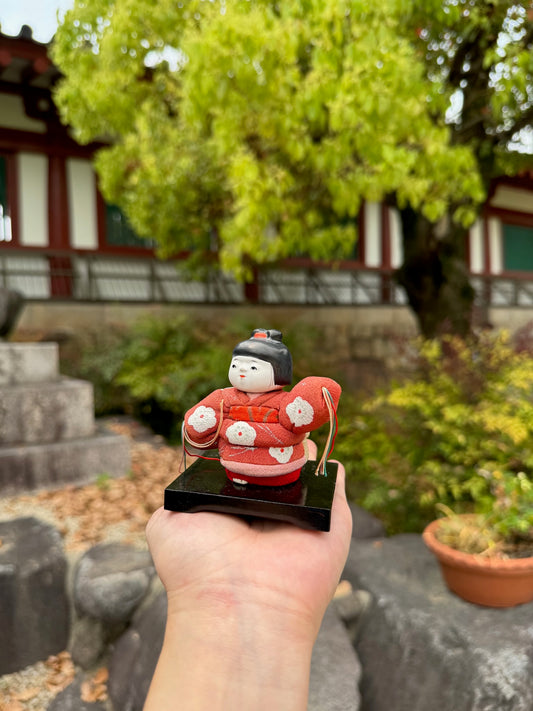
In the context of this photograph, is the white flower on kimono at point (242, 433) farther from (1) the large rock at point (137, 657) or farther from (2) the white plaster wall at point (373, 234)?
(2) the white plaster wall at point (373, 234)

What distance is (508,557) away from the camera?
2.73 metres

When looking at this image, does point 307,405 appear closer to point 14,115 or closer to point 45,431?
point 45,431

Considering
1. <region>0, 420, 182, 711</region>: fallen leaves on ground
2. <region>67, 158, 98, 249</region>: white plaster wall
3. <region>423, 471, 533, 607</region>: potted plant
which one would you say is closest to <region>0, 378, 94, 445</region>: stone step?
<region>0, 420, 182, 711</region>: fallen leaves on ground

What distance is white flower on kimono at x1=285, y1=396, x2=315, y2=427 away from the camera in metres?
1.49

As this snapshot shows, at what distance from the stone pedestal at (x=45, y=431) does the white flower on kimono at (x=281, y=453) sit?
3260mm

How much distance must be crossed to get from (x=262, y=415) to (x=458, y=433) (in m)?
2.57

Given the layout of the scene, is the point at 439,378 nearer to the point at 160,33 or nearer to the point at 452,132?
the point at 452,132

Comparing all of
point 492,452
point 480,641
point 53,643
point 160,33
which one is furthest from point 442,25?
point 53,643

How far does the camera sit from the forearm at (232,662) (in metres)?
1.12

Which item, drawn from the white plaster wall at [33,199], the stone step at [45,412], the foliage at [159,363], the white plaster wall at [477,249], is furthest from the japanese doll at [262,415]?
the white plaster wall at [477,249]

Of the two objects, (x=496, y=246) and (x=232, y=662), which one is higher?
(x=496, y=246)

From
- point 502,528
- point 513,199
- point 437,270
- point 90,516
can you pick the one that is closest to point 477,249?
point 513,199

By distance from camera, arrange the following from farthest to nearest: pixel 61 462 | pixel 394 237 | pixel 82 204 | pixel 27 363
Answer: pixel 394 237 → pixel 82 204 → pixel 27 363 → pixel 61 462

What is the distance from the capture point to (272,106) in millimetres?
3436
